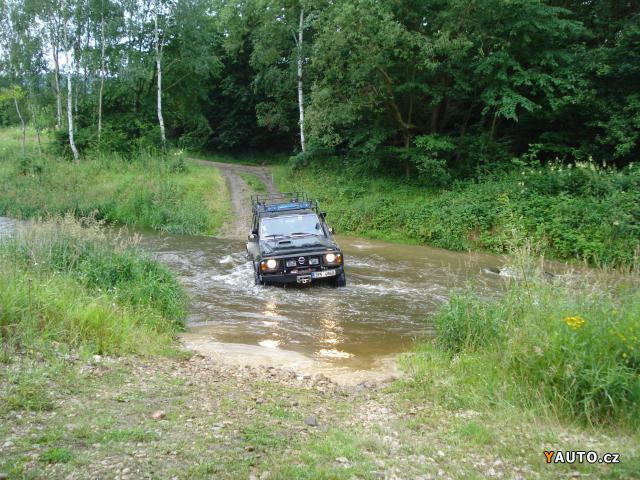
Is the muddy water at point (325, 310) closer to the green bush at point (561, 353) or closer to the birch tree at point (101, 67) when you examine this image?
the green bush at point (561, 353)

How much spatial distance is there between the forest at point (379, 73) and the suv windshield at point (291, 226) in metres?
9.98

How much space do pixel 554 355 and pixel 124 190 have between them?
85.5ft

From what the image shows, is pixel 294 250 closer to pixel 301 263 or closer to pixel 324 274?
pixel 301 263

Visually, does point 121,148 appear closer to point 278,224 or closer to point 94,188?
point 94,188

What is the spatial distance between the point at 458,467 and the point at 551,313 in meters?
2.38

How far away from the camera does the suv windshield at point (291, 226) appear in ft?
42.6

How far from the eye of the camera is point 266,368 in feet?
23.1

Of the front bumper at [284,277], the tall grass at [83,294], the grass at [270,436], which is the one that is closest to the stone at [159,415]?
the grass at [270,436]

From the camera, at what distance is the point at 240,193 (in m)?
28.0

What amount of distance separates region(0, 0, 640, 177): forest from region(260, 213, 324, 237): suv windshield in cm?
998

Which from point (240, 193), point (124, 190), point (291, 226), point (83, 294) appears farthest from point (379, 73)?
point (83, 294)

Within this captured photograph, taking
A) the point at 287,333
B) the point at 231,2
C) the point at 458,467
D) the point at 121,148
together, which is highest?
the point at 231,2

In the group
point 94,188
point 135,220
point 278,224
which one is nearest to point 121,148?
point 94,188

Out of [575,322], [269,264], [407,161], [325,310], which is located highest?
[407,161]
